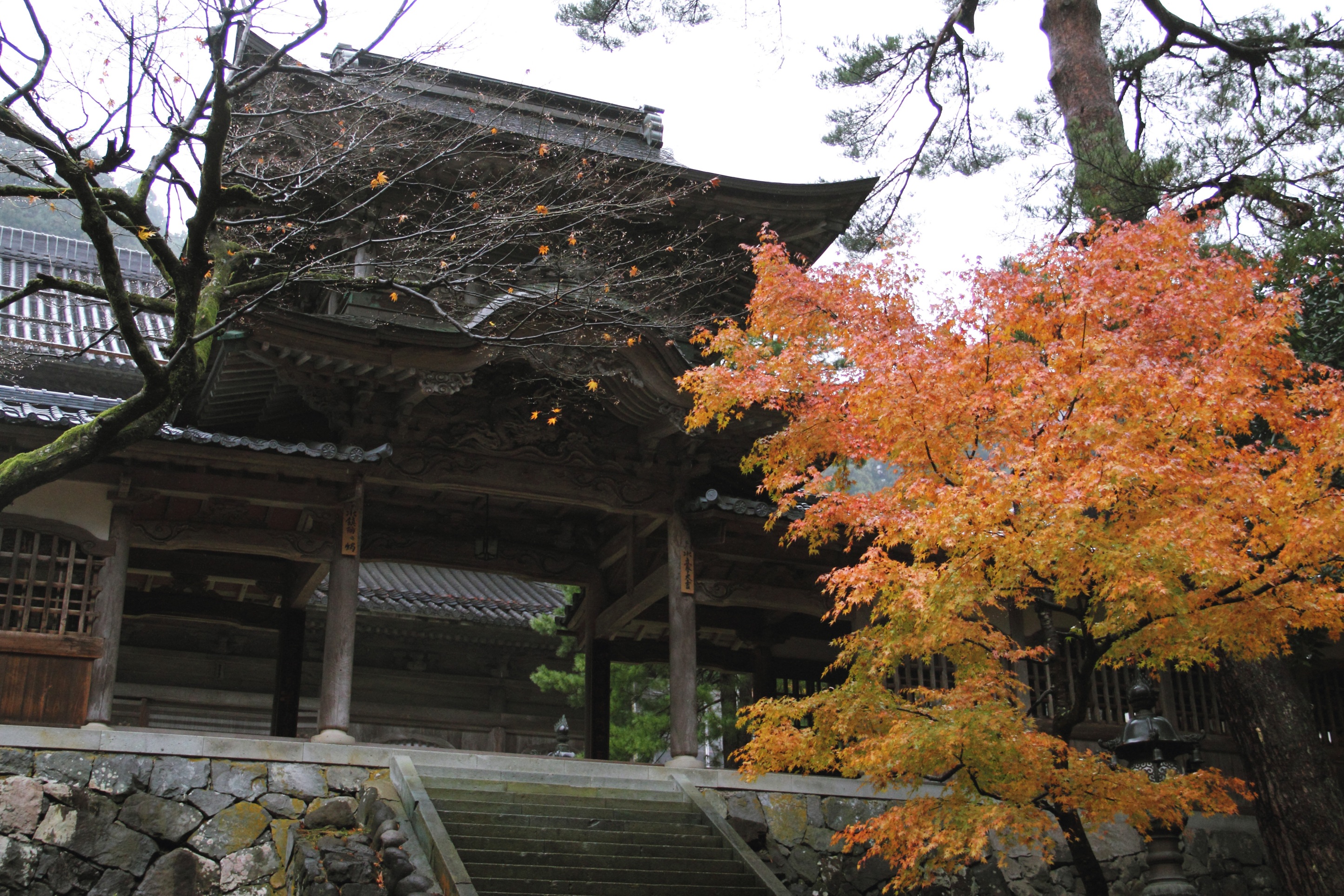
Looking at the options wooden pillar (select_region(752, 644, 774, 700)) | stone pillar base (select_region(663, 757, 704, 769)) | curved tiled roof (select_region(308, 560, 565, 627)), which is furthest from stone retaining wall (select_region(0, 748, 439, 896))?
wooden pillar (select_region(752, 644, 774, 700))

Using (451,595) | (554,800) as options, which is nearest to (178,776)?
(554,800)

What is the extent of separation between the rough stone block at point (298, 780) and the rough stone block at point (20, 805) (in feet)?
6.16

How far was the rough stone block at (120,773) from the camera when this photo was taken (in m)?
10.2

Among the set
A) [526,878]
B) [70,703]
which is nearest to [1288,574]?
[526,878]

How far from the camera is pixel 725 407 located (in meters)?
11.6

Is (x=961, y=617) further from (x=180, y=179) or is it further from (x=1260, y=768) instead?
(x=180, y=179)

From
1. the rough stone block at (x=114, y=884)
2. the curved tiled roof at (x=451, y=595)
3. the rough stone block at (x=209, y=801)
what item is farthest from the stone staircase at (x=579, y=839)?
the curved tiled roof at (x=451, y=595)

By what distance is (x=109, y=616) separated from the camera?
11.5m

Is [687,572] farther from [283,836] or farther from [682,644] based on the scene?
[283,836]

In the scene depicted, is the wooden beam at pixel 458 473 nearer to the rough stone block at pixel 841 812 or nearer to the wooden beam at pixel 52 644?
the wooden beam at pixel 52 644

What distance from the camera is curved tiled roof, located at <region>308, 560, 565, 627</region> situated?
18.4 m

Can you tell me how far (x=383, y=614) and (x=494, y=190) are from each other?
7243 mm

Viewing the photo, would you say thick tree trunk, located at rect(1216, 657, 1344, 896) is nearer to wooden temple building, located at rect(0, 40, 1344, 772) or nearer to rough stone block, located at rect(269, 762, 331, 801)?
wooden temple building, located at rect(0, 40, 1344, 772)

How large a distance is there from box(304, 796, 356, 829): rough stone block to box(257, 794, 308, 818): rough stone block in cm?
39
